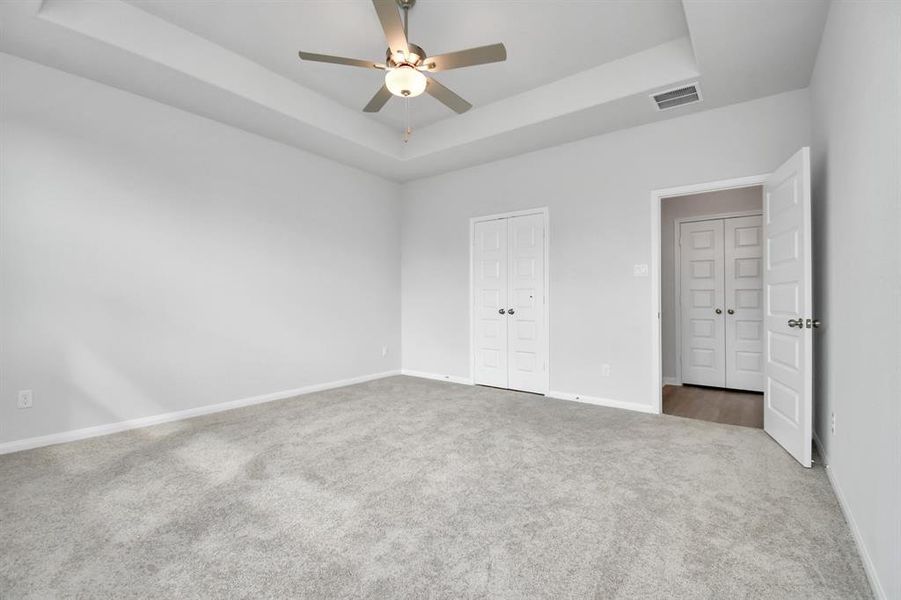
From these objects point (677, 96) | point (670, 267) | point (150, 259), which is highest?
point (677, 96)

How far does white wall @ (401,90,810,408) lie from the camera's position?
11.8ft

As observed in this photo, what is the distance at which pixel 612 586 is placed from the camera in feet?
5.10

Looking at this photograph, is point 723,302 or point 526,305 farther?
point 723,302

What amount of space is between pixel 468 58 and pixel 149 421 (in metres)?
3.88

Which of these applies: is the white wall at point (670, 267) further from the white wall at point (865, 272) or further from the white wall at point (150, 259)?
the white wall at point (150, 259)

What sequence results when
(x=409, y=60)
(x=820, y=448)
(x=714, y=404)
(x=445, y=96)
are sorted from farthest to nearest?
(x=714, y=404)
(x=445, y=96)
(x=820, y=448)
(x=409, y=60)

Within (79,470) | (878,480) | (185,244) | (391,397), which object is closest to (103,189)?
(185,244)

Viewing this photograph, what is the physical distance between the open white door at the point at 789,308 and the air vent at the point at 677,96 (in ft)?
3.10

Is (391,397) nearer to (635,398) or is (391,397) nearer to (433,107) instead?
(635,398)

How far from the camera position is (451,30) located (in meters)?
3.12

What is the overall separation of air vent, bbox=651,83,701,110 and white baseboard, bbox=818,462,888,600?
2.97 metres

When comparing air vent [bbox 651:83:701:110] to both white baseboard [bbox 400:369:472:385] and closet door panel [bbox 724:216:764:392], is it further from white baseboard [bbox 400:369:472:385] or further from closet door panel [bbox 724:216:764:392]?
white baseboard [bbox 400:369:472:385]

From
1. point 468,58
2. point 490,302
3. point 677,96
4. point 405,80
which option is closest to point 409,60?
point 405,80

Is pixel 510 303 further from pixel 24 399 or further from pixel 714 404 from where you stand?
pixel 24 399
